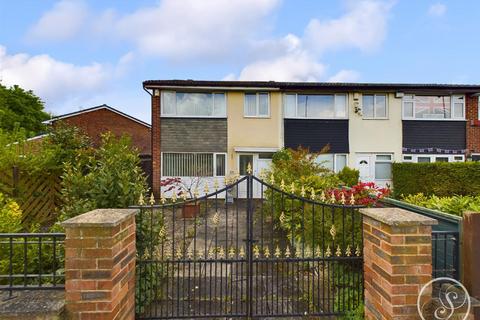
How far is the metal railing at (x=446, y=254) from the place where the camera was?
284 centimetres

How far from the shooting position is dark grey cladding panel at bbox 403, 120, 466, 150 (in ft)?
40.3

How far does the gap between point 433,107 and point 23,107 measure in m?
35.0

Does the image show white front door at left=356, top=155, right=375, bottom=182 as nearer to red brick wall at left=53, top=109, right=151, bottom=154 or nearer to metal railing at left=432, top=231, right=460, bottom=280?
metal railing at left=432, top=231, right=460, bottom=280

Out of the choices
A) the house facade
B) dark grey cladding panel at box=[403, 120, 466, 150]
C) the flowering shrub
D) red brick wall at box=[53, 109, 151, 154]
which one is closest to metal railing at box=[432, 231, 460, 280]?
the flowering shrub

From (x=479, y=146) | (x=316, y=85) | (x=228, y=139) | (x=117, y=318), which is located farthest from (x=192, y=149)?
(x=479, y=146)

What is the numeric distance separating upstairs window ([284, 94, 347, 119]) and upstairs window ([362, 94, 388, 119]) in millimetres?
913

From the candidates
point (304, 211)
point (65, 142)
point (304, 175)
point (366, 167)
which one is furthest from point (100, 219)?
point (366, 167)

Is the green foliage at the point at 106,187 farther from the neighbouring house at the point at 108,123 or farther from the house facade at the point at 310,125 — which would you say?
the neighbouring house at the point at 108,123

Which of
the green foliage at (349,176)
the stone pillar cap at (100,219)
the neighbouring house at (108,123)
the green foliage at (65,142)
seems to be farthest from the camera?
the neighbouring house at (108,123)

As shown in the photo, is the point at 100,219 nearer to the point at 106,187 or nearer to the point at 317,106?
the point at 106,187

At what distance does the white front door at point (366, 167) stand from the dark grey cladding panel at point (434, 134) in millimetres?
1683

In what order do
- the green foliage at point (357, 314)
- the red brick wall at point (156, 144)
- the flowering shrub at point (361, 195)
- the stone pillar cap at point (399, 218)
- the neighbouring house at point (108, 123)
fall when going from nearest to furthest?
1. the stone pillar cap at point (399, 218)
2. the green foliage at point (357, 314)
3. the flowering shrub at point (361, 195)
4. the red brick wall at point (156, 144)
5. the neighbouring house at point (108, 123)

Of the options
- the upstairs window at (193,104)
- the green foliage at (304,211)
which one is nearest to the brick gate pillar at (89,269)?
the green foliage at (304,211)

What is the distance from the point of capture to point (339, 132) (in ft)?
40.1
